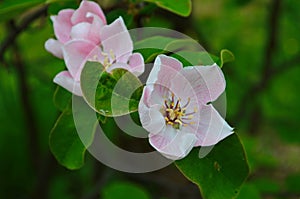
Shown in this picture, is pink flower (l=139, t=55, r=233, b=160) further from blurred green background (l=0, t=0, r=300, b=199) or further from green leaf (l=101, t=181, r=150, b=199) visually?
blurred green background (l=0, t=0, r=300, b=199)

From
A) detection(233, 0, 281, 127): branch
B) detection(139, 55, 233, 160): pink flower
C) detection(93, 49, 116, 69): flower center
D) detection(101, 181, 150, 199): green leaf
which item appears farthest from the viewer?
detection(233, 0, 281, 127): branch

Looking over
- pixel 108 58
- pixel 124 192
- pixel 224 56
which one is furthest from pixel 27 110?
pixel 224 56

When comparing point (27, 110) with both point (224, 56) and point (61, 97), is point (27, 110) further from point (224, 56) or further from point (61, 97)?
point (224, 56)

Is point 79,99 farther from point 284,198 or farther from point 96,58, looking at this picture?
point 284,198

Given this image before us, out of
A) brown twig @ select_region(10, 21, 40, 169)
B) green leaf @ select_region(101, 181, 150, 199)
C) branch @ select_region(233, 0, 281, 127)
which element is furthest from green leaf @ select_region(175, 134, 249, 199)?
brown twig @ select_region(10, 21, 40, 169)

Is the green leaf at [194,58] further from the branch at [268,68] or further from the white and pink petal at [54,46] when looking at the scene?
the branch at [268,68]

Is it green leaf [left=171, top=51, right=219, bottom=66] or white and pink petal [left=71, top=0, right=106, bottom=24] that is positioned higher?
white and pink petal [left=71, top=0, right=106, bottom=24]
